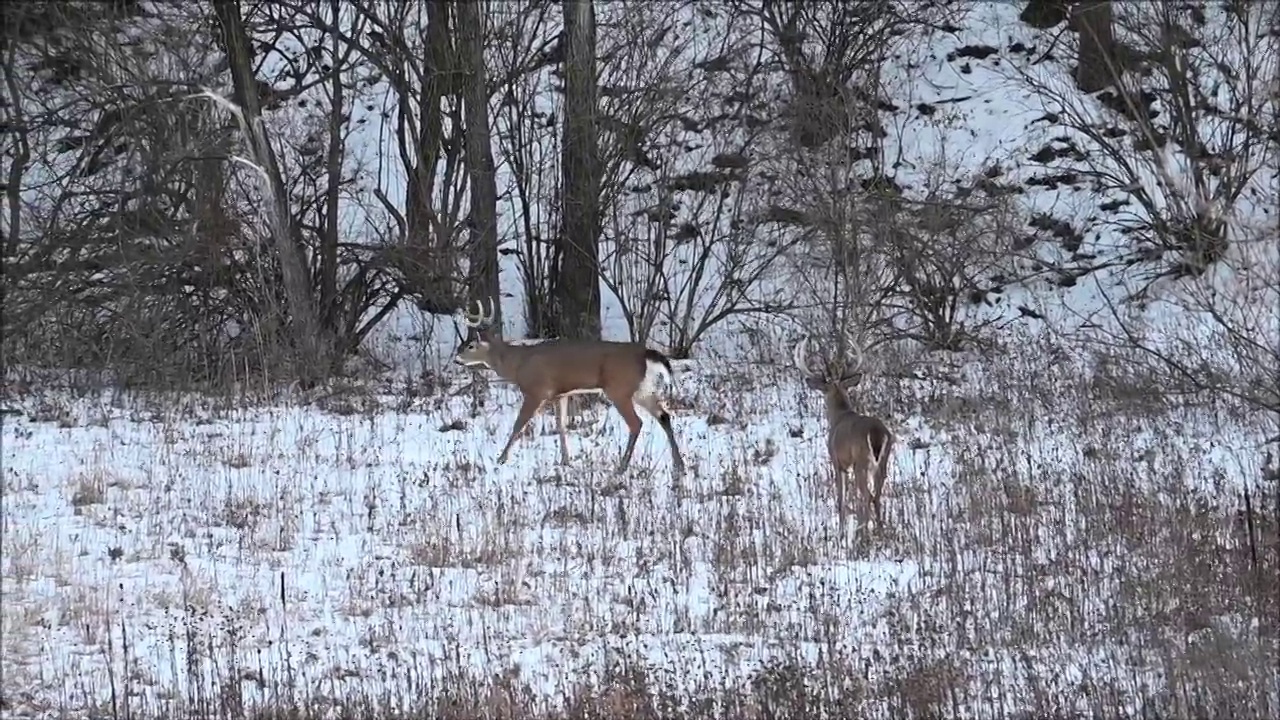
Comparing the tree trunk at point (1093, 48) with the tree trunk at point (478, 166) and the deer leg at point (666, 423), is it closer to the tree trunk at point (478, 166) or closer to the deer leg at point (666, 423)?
the tree trunk at point (478, 166)

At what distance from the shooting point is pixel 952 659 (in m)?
7.13

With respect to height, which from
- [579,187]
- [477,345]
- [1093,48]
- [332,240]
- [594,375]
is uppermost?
[1093,48]

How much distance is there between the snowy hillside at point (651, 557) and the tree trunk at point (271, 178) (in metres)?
1.61

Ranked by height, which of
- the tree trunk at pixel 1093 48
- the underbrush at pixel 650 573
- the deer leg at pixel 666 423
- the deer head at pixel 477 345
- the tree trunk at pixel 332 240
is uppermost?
the tree trunk at pixel 1093 48

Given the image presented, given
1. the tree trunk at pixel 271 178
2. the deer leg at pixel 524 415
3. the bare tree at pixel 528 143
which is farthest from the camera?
the bare tree at pixel 528 143

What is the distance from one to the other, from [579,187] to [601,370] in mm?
4683

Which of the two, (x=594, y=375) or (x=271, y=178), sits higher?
(x=271, y=178)

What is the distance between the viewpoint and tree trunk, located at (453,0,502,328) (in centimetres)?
1734

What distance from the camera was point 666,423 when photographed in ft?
41.1

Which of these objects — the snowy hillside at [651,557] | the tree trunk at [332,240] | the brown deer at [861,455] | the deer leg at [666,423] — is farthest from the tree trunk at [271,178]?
the brown deer at [861,455]

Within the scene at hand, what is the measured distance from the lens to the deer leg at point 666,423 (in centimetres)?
1184

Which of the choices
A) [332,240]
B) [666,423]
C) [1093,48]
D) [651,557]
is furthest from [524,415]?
[1093,48]

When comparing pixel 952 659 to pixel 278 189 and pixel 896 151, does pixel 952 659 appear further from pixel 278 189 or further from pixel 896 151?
pixel 896 151

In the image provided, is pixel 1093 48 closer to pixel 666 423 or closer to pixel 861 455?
pixel 666 423
